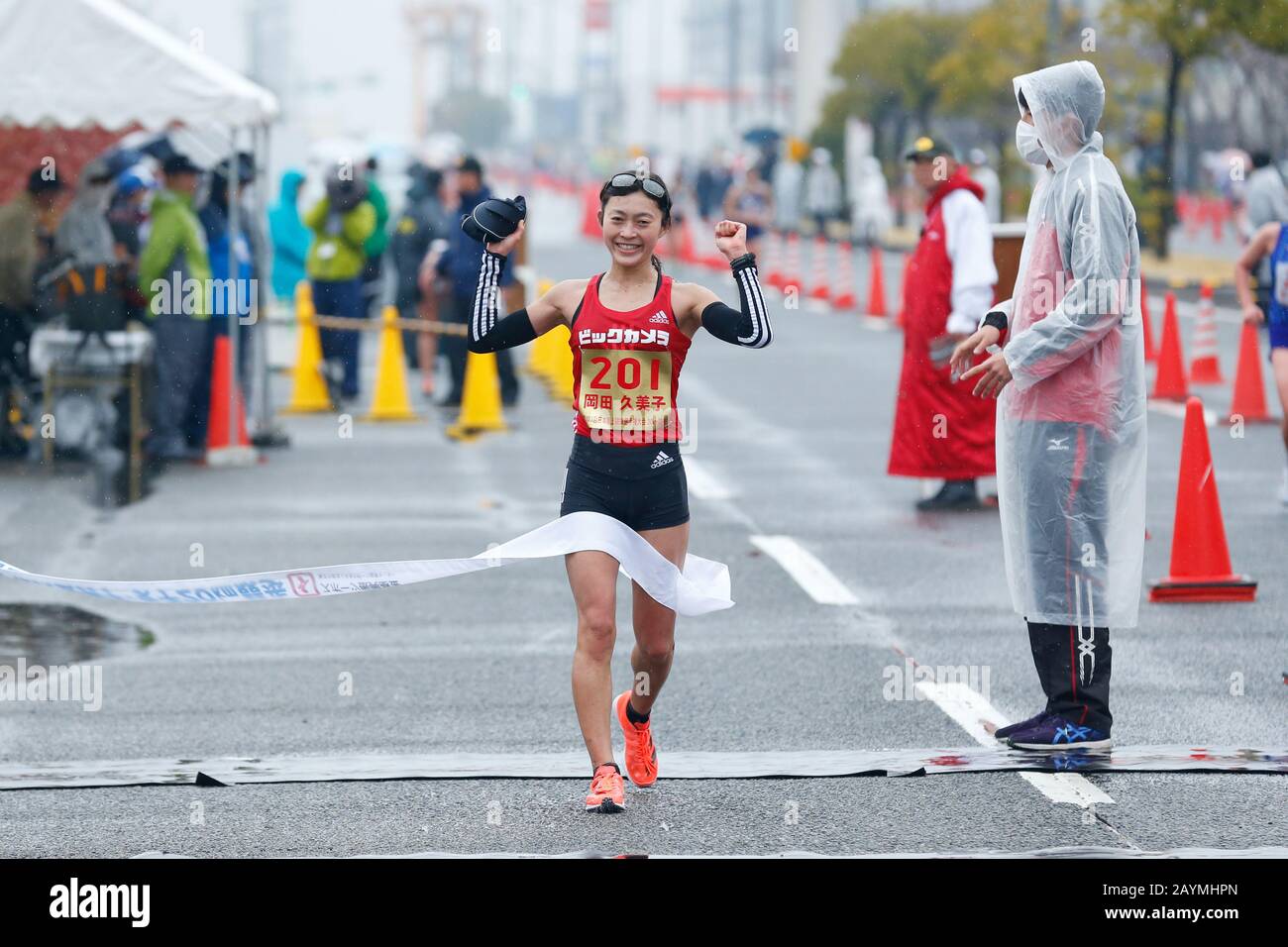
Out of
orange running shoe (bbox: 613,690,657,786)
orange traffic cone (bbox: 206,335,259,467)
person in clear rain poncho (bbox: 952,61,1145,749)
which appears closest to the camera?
orange running shoe (bbox: 613,690,657,786)

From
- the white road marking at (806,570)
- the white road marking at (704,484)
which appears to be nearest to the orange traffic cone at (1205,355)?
the white road marking at (704,484)

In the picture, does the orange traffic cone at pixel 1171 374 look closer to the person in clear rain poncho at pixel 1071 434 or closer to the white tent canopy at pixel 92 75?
the white tent canopy at pixel 92 75

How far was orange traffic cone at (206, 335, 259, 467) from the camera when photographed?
1508cm

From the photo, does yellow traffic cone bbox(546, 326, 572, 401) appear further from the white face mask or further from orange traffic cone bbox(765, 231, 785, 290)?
orange traffic cone bbox(765, 231, 785, 290)

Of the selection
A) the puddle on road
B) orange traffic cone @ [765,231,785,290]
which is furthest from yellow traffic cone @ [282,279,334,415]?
orange traffic cone @ [765,231,785,290]

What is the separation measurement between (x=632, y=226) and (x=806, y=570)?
185 inches

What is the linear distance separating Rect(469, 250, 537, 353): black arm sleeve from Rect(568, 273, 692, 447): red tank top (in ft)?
0.66

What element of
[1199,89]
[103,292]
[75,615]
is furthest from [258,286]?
[1199,89]

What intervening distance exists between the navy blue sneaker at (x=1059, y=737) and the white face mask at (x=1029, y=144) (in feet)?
6.00

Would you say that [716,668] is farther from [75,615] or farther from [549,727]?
[75,615]

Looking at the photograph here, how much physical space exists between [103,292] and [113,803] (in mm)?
8496

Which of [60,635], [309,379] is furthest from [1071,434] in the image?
[309,379]

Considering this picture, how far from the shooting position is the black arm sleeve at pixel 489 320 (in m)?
Answer: 6.48

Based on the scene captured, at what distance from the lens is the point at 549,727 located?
7.57m
